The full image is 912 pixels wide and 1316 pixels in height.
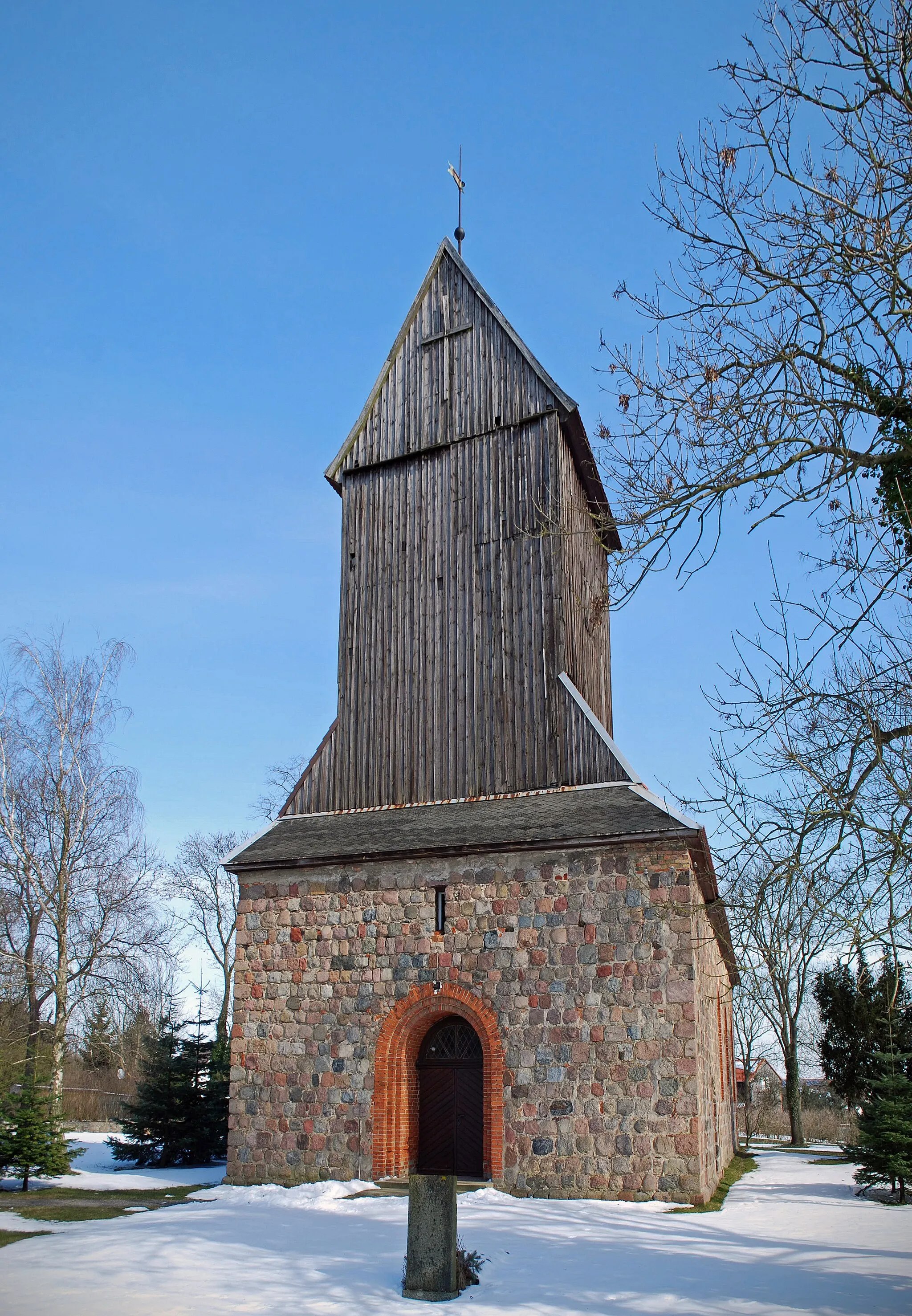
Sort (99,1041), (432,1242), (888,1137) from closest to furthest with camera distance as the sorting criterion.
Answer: (432,1242), (888,1137), (99,1041)

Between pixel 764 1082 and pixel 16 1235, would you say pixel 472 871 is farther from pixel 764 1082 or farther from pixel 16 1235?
pixel 764 1082

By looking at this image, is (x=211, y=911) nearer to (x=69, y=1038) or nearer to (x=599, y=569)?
(x=69, y=1038)

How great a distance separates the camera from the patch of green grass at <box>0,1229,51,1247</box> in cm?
875

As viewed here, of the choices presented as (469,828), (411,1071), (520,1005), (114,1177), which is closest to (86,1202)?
(114,1177)

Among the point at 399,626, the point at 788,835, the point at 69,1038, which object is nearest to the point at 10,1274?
the point at 788,835

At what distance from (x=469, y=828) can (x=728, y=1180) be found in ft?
22.1

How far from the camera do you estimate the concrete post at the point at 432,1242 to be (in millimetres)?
6898

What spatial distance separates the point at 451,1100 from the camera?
12.4m

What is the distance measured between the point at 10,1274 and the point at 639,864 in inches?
284

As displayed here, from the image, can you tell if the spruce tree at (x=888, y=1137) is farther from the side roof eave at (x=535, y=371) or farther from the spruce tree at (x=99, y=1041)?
the spruce tree at (x=99, y=1041)

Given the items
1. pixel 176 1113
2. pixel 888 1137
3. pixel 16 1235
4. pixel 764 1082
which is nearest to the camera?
pixel 16 1235

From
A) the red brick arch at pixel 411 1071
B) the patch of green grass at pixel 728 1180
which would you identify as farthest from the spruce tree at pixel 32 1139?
the patch of green grass at pixel 728 1180

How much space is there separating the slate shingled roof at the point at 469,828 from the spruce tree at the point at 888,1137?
409cm

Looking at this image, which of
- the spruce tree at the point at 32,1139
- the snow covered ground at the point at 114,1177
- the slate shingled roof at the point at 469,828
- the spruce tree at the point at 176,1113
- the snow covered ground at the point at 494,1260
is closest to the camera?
the snow covered ground at the point at 494,1260
